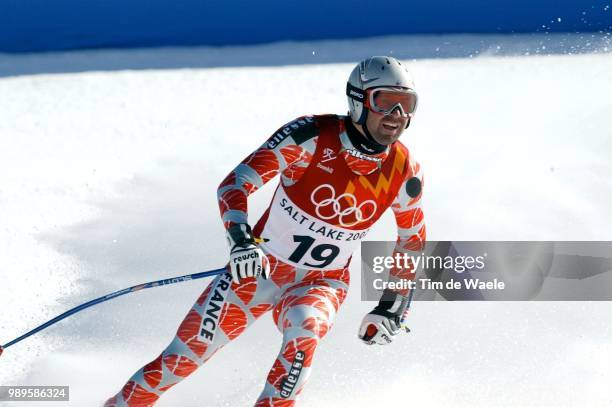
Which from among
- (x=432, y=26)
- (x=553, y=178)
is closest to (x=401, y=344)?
(x=553, y=178)

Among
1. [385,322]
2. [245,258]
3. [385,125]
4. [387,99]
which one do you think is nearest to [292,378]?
[245,258]

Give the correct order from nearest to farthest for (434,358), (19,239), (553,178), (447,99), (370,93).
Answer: (370,93) < (434,358) < (19,239) < (553,178) < (447,99)

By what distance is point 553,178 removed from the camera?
8438 millimetres

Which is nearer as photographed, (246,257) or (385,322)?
(246,257)

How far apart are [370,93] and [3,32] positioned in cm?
715

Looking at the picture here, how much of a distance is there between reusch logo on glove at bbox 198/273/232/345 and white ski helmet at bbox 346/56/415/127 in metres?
0.99

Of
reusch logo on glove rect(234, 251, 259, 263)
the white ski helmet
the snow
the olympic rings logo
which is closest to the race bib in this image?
the olympic rings logo

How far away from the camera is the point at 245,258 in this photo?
165 inches

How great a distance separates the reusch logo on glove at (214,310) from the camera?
15.1 feet

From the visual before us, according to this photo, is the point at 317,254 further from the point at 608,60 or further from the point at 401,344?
the point at 608,60

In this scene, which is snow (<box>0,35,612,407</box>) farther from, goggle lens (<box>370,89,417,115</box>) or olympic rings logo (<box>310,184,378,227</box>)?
goggle lens (<box>370,89,417,115</box>)

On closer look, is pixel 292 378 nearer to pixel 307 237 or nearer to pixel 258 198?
pixel 307 237

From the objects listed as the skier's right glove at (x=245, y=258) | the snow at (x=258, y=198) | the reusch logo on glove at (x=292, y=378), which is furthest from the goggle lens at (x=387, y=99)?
the snow at (x=258, y=198)

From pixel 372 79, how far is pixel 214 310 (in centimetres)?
130
